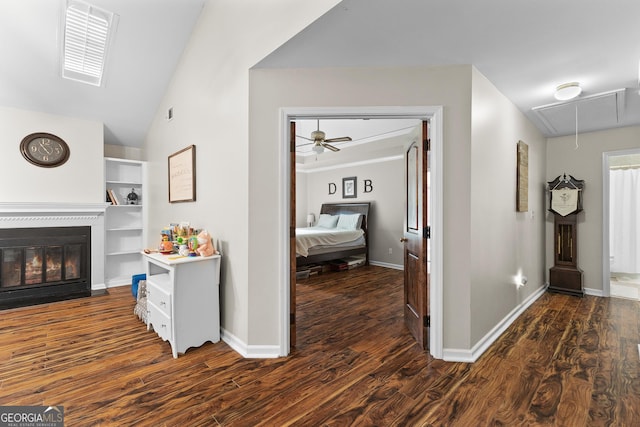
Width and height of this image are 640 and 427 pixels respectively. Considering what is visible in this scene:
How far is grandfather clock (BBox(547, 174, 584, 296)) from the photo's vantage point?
13.0 feet

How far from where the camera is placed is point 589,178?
158 inches

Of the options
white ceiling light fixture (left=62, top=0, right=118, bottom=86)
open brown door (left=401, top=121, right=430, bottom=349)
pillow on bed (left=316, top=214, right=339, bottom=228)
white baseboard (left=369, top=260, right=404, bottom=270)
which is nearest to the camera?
open brown door (left=401, top=121, right=430, bottom=349)

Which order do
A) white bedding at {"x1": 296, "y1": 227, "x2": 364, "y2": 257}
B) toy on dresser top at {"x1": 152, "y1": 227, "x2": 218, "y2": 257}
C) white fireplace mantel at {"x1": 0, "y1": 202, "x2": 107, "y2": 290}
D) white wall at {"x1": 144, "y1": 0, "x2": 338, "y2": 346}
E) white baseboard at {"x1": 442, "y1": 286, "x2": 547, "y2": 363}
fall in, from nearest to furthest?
white wall at {"x1": 144, "y1": 0, "x2": 338, "y2": 346}
white baseboard at {"x1": 442, "y1": 286, "x2": 547, "y2": 363}
toy on dresser top at {"x1": 152, "y1": 227, "x2": 218, "y2": 257}
white fireplace mantel at {"x1": 0, "y1": 202, "x2": 107, "y2": 290}
white bedding at {"x1": 296, "y1": 227, "x2": 364, "y2": 257}

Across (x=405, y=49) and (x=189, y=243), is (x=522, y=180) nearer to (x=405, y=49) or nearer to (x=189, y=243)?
(x=405, y=49)

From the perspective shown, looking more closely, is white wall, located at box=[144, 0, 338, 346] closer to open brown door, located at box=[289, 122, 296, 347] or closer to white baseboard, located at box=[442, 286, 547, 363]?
open brown door, located at box=[289, 122, 296, 347]

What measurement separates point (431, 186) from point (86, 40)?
3717 millimetres

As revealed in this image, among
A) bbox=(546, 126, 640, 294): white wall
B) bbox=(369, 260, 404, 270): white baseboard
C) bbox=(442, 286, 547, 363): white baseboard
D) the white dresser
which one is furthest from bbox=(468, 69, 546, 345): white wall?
bbox=(369, 260, 404, 270): white baseboard

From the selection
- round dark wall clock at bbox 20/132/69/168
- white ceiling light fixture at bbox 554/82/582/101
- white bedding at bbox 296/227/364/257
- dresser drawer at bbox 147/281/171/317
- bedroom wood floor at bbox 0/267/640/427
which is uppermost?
white ceiling light fixture at bbox 554/82/582/101

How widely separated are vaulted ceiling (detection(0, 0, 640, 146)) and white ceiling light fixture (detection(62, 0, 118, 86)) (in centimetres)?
8

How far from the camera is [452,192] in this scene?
224cm

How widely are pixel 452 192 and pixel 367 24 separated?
130 cm

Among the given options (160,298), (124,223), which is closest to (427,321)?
(160,298)

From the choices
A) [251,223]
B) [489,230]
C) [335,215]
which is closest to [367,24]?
[251,223]

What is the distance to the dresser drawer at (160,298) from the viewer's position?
7.79 feet
